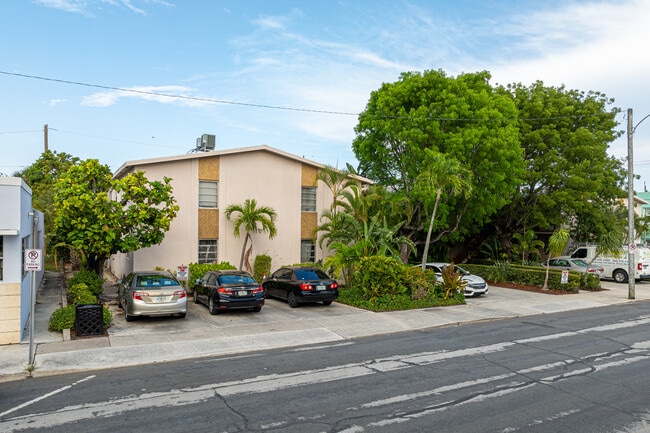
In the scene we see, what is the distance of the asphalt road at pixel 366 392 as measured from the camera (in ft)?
24.1

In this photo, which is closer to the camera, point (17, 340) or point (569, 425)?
point (569, 425)

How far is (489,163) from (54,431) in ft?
74.0

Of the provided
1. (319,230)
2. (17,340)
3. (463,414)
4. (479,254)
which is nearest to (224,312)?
(17,340)

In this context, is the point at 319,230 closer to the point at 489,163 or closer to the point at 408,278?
the point at 408,278

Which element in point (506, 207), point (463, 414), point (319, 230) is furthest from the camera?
point (506, 207)

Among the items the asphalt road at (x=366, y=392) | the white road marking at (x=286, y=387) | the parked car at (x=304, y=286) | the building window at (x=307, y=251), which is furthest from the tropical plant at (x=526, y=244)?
the white road marking at (x=286, y=387)

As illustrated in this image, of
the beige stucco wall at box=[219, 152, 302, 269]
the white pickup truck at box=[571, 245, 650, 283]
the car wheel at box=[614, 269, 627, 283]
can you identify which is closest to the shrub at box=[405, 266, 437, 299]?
the beige stucco wall at box=[219, 152, 302, 269]

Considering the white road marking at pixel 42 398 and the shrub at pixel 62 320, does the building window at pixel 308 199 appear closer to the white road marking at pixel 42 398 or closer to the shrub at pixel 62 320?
the shrub at pixel 62 320

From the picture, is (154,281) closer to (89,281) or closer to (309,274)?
(89,281)

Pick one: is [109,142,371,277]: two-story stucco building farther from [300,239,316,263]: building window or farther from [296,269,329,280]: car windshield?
[296,269,329,280]: car windshield

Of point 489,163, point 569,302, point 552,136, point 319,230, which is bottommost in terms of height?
point 569,302

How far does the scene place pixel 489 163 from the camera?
25.4 m

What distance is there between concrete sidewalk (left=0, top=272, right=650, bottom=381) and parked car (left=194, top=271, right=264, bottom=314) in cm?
39

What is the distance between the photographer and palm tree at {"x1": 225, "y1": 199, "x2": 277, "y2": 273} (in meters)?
22.5
